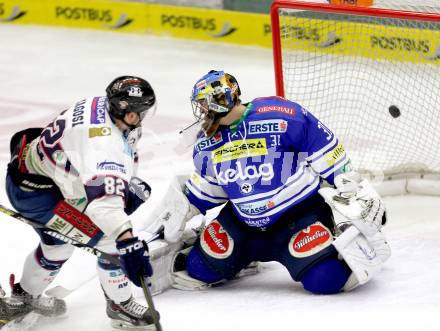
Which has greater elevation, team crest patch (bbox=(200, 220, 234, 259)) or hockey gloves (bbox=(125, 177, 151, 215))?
hockey gloves (bbox=(125, 177, 151, 215))

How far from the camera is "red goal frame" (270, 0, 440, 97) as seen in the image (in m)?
4.73

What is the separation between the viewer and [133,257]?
341 centimetres

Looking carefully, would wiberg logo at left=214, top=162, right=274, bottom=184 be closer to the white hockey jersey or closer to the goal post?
the white hockey jersey

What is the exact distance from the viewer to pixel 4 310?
387 cm

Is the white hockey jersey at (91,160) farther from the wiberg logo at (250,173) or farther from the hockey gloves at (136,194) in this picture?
the wiberg logo at (250,173)

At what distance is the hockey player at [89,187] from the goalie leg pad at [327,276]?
65cm

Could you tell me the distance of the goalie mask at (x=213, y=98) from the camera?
3.93 meters

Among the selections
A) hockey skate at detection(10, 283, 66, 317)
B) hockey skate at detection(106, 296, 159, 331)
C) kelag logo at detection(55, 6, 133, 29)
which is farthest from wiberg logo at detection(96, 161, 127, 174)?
kelag logo at detection(55, 6, 133, 29)

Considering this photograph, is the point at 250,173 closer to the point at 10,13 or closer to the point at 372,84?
the point at 372,84

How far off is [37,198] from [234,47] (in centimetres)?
529

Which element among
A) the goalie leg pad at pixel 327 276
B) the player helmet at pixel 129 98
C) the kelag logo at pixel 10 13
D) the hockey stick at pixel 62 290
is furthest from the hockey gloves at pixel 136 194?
the kelag logo at pixel 10 13

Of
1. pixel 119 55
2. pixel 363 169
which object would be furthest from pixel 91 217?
pixel 119 55

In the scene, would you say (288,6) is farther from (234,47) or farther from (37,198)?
(234,47)

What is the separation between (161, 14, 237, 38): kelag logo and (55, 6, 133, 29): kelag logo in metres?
0.44
